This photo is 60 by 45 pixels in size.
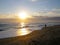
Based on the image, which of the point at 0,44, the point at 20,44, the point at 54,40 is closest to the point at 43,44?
the point at 54,40

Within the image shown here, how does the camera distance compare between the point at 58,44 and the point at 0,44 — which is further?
the point at 0,44

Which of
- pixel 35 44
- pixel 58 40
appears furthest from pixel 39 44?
pixel 58 40

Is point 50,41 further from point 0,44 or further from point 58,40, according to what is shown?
point 0,44

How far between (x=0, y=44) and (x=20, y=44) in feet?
14.9

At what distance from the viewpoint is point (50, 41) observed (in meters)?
14.4

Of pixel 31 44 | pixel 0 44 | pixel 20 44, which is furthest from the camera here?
pixel 0 44

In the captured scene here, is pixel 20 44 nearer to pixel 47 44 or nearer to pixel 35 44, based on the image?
pixel 35 44

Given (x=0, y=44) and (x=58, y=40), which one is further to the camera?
(x=0, y=44)

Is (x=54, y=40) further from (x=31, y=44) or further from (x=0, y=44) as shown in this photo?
(x=0, y=44)

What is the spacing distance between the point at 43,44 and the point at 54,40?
4.82 feet

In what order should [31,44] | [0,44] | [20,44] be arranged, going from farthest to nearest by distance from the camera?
[0,44] → [20,44] → [31,44]

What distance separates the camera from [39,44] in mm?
13789

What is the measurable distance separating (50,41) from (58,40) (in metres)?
0.90

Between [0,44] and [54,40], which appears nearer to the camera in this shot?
[54,40]
